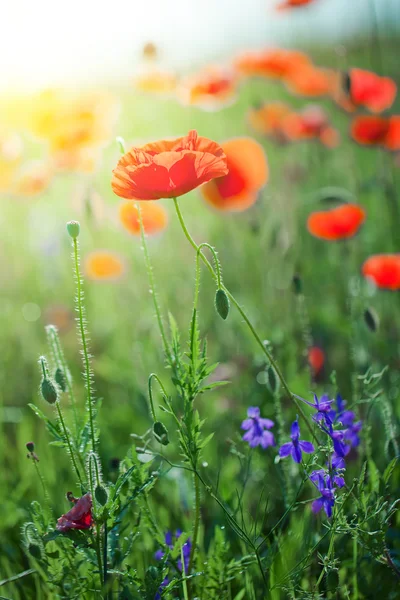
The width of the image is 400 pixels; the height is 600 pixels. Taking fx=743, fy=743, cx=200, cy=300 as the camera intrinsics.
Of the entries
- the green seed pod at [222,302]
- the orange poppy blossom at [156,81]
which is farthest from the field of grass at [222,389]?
the orange poppy blossom at [156,81]

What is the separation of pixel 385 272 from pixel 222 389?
674mm

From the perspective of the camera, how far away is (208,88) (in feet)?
10.7

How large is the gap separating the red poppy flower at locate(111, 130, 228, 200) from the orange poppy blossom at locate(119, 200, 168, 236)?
1210mm

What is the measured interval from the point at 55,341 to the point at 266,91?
16.2ft

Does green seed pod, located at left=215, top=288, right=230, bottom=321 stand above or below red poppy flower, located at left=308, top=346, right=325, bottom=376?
above

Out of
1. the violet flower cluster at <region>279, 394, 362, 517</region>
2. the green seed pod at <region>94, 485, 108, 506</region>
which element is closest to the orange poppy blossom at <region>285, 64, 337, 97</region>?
the violet flower cluster at <region>279, 394, 362, 517</region>

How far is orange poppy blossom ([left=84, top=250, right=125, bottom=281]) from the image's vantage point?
2930 millimetres

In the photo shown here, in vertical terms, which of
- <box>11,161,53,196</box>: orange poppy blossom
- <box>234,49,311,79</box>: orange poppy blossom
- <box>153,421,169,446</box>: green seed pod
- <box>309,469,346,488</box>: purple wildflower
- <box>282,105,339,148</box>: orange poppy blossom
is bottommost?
<box>309,469,346,488</box>: purple wildflower

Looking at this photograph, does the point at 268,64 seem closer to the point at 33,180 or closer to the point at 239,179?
the point at 239,179

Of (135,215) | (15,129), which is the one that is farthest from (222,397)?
(15,129)

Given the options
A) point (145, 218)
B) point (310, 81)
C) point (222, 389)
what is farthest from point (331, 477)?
point (310, 81)

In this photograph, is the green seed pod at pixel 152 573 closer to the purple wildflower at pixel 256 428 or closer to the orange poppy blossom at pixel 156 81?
the purple wildflower at pixel 256 428

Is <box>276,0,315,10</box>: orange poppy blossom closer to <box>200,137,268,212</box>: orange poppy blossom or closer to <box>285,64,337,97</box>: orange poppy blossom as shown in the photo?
<box>285,64,337,97</box>: orange poppy blossom

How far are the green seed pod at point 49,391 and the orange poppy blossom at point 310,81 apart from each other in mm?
2763
